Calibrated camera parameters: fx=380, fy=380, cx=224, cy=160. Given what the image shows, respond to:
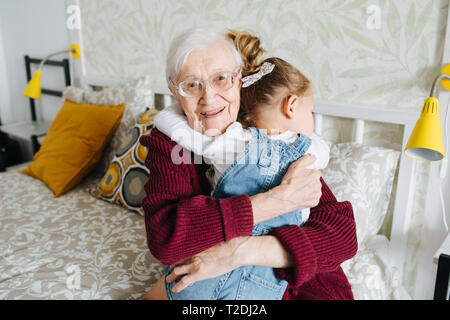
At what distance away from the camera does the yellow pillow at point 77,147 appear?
2033 mm

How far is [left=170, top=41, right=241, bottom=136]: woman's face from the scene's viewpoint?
961 millimetres

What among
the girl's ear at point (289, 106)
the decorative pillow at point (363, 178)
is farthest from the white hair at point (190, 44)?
the decorative pillow at point (363, 178)

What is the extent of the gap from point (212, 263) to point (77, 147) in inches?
54.8

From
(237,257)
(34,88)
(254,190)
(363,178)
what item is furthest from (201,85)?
(34,88)

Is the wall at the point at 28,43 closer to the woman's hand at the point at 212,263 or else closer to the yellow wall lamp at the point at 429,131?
the woman's hand at the point at 212,263

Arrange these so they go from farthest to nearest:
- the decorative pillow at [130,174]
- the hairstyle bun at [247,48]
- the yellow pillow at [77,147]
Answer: the yellow pillow at [77,147]
the decorative pillow at [130,174]
the hairstyle bun at [247,48]

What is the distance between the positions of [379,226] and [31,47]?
2.87 m

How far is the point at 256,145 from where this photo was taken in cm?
94

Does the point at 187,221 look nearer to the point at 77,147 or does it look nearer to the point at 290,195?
the point at 290,195

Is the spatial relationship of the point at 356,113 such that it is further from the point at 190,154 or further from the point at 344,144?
the point at 190,154

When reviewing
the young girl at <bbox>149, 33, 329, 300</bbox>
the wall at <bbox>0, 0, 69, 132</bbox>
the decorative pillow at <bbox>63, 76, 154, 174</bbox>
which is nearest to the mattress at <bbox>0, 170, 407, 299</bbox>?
the decorative pillow at <bbox>63, 76, 154, 174</bbox>

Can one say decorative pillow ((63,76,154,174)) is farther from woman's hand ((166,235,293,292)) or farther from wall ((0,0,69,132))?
woman's hand ((166,235,293,292))

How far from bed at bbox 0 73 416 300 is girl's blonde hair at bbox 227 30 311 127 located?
0.53 meters

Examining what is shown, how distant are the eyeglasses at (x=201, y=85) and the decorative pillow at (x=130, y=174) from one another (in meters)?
0.84
